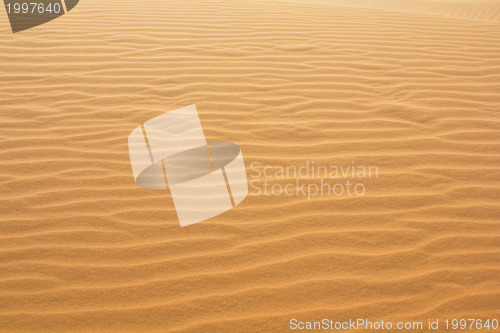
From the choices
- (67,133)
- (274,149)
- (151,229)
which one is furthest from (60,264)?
(274,149)

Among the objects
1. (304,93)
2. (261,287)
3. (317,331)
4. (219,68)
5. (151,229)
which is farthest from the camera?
(219,68)

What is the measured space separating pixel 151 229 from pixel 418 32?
4.57 m

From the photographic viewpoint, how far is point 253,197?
119 inches

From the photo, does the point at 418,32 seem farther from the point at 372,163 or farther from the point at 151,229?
the point at 151,229

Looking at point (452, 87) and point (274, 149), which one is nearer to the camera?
point (274, 149)

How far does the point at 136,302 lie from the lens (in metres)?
2.32

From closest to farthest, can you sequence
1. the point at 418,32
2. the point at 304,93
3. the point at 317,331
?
the point at 317,331, the point at 304,93, the point at 418,32

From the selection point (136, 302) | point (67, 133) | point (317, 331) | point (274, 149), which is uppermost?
point (67, 133)

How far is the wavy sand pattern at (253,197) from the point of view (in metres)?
2.34

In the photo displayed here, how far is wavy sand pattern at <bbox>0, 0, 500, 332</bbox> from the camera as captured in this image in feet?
7.67

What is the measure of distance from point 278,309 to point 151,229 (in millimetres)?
925

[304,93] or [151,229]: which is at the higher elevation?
[304,93]

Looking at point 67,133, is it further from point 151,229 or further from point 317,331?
point 317,331

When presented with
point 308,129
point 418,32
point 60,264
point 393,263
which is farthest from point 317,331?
point 418,32
